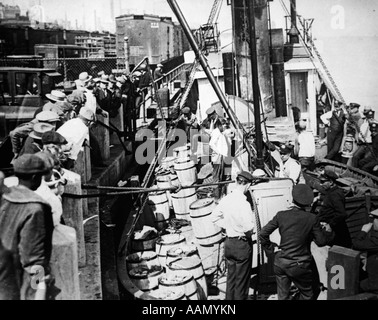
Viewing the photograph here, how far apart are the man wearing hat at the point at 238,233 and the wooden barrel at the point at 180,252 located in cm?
61

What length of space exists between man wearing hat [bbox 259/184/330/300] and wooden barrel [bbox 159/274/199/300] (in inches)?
45.0

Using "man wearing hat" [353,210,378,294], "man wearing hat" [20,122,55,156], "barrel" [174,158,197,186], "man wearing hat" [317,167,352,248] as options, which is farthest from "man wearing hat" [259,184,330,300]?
"barrel" [174,158,197,186]

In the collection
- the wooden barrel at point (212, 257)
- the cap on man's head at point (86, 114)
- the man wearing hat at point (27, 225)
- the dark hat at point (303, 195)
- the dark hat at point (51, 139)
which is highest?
the cap on man's head at point (86, 114)

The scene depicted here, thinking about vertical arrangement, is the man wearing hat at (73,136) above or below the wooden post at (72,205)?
above

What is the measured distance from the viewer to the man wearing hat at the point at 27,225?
318cm

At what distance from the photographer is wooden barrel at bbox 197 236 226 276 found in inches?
301

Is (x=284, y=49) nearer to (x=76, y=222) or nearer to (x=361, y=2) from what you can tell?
(x=361, y=2)

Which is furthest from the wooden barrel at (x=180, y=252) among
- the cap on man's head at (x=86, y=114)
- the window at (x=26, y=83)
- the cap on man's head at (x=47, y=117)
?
the window at (x=26, y=83)

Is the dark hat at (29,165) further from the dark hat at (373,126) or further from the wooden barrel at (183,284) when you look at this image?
the dark hat at (373,126)

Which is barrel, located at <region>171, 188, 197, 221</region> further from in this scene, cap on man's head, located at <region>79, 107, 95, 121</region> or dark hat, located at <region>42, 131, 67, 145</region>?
dark hat, located at <region>42, 131, 67, 145</region>

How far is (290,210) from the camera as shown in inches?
218

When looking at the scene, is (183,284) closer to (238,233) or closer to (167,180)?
(238,233)

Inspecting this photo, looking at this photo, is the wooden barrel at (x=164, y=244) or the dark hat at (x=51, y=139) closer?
the dark hat at (x=51, y=139)

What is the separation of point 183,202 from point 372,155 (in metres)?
5.30
